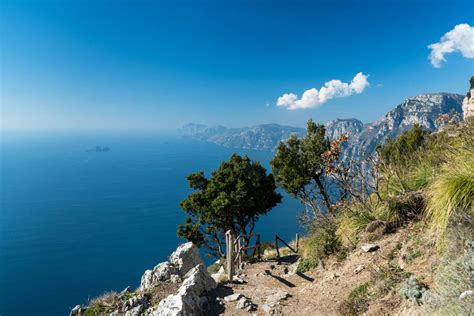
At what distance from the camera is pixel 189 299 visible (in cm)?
752

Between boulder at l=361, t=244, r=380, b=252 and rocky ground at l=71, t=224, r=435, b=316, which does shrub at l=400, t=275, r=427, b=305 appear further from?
boulder at l=361, t=244, r=380, b=252

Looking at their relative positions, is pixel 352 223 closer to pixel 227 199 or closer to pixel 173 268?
pixel 173 268

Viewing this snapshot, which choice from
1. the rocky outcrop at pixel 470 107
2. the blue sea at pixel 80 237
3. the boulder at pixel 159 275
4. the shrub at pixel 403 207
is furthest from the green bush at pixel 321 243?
the blue sea at pixel 80 237

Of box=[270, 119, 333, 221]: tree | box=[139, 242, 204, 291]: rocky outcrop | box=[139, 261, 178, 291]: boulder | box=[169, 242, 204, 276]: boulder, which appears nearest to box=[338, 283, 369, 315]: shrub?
box=[139, 242, 204, 291]: rocky outcrop

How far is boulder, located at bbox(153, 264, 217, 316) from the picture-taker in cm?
704

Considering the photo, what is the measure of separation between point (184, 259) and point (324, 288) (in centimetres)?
809

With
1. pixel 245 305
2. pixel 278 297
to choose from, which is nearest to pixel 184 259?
pixel 245 305

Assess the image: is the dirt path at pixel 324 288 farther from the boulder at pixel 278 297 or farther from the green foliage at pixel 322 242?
the green foliage at pixel 322 242

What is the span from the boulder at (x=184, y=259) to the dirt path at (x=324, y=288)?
4.50 metres

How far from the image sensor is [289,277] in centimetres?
1016

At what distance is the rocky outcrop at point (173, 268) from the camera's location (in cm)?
1138

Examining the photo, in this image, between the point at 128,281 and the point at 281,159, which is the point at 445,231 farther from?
the point at 128,281

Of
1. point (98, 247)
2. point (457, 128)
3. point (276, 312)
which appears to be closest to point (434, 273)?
point (457, 128)

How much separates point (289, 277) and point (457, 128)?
7166 millimetres
